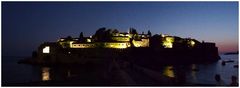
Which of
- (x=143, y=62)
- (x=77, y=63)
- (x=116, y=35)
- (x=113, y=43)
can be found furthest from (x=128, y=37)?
(x=77, y=63)

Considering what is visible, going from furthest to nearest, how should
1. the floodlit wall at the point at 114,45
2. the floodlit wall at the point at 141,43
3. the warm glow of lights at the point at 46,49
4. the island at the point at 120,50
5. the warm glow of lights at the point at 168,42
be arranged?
the warm glow of lights at the point at 168,42 < the floodlit wall at the point at 141,43 < the floodlit wall at the point at 114,45 < the warm glow of lights at the point at 46,49 < the island at the point at 120,50

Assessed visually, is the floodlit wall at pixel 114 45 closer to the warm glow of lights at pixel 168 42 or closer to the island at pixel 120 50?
the island at pixel 120 50

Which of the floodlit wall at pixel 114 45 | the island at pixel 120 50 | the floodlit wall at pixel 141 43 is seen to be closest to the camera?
the island at pixel 120 50

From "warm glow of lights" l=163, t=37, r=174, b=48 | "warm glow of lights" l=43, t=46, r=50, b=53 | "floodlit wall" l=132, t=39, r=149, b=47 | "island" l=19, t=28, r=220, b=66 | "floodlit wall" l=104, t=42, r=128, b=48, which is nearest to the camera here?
"island" l=19, t=28, r=220, b=66

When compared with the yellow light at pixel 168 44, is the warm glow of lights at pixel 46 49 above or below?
below

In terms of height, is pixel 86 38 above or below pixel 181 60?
above

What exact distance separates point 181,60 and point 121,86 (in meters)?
24.9

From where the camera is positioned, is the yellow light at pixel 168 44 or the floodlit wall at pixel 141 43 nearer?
the floodlit wall at pixel 141 43

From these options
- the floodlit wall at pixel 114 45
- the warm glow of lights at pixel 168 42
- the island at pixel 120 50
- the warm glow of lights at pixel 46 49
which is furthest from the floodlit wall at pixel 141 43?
the warm glow of lights at pixel 46 49

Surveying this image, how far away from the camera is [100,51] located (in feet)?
88.4

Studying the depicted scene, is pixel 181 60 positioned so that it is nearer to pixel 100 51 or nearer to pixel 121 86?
pixel 100 51

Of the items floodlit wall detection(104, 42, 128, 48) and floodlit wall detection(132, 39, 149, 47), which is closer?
floodlit wall detection(104, 42, 128, 48)

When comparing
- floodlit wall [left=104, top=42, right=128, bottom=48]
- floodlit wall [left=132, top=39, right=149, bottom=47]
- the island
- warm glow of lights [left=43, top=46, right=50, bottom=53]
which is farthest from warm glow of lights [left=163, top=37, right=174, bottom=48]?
warm glow of lights [left=43, top=46, right=50, bottom=53]

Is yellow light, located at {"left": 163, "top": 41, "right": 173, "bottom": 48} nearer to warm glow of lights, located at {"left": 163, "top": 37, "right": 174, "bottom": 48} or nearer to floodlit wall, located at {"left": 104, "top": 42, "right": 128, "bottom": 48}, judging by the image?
warm glow of lights, located at {"left": 163, "top": 37, "right": 174, "bottom": 48}
